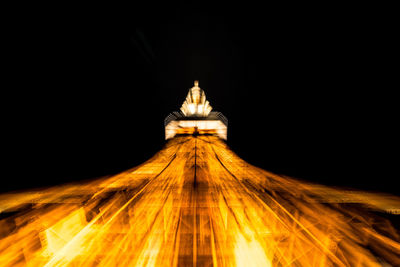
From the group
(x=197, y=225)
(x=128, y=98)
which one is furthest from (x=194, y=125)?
(x=197, y=225)

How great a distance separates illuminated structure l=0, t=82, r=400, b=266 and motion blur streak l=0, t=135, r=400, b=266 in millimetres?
12

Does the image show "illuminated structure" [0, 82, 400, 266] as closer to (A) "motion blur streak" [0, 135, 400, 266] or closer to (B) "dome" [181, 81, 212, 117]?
(A) "motion blur streak" [0, 135, 400, 266]

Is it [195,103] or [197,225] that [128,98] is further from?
[195,103]

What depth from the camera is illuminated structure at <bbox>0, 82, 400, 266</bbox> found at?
5.13 feet

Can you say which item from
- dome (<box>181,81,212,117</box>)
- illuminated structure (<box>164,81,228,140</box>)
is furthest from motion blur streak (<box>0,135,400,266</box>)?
dome (<box>181,81,212,117</box>)

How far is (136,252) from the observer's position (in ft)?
5.24

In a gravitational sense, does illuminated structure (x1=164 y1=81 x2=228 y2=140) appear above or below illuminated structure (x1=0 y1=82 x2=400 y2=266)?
above

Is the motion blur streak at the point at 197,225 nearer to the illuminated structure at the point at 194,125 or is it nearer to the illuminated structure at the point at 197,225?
the illuminated structure at the point at 197,225

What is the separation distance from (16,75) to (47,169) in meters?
3.10

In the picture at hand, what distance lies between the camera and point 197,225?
2.01m

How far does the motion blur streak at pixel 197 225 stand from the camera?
1.56 m

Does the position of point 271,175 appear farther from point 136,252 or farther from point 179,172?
point 136,252

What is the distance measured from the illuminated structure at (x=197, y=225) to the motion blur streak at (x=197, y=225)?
0.01 metres

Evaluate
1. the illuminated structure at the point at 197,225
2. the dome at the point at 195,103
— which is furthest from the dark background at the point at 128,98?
the dome at the point at 195,103
